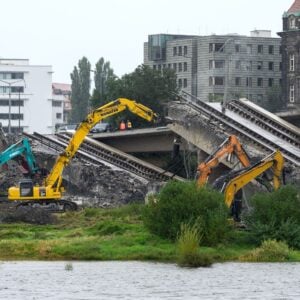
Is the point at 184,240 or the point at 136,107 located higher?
the point at 136,107

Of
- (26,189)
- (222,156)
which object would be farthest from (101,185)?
(222,156)

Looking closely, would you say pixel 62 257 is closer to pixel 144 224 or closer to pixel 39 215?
pixel 144 224

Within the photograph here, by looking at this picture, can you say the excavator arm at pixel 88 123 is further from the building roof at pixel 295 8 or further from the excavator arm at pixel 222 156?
the building roof at pixel 295 8

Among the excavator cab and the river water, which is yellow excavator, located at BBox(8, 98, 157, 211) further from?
the river water

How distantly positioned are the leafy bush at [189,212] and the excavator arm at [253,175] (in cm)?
581

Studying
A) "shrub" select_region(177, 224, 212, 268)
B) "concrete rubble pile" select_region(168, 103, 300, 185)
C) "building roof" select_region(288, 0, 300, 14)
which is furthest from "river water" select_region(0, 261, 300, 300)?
"building roof" select_region(288, 0, 300, 14)

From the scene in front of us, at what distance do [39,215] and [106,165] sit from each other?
2286cm

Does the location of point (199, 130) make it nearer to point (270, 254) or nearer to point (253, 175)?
point (253, 175)

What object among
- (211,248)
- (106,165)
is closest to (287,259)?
(211,248)

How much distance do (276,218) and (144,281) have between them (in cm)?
1411

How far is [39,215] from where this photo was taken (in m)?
85.3

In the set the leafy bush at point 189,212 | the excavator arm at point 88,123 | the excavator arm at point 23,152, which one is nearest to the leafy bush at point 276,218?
the leafy bush at point 189,212

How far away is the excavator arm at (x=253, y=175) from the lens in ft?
266

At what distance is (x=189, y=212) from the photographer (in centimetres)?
7144
